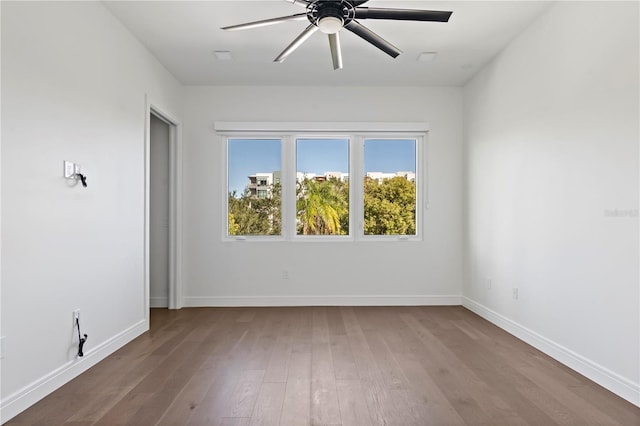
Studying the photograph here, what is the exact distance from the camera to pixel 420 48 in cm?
376

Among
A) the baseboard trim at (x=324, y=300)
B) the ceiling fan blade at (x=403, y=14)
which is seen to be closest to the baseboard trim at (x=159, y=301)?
the baseboard trim at (x=324, y=300)

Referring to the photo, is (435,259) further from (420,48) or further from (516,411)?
(516,411)

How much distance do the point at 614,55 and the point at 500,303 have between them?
233cm

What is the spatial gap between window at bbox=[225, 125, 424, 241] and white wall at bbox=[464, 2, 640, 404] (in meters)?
1.15

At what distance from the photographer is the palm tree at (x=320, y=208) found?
4906mm

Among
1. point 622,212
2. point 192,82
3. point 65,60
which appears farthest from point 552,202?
point 192,82

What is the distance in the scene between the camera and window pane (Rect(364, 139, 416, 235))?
492 centimetres

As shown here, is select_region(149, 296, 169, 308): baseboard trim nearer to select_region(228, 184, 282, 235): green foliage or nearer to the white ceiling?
select_region(228, 184, 282, 235): green foliage

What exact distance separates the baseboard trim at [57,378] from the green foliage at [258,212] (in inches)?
72.9

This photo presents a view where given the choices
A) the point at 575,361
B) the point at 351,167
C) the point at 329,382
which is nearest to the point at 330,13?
the point at 329,382

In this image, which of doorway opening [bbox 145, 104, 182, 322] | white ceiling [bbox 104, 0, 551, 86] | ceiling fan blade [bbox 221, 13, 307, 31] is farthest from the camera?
doorway opening [bbox 145, 104, 182, 322]

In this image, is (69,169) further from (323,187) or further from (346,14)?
(323,187)

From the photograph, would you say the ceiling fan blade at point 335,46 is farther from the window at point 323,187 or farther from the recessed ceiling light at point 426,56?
the window at point 323,187

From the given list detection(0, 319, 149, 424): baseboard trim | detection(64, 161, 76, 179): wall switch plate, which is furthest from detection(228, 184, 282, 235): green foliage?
detection(64, 161, 76, 179): wall switch plate
